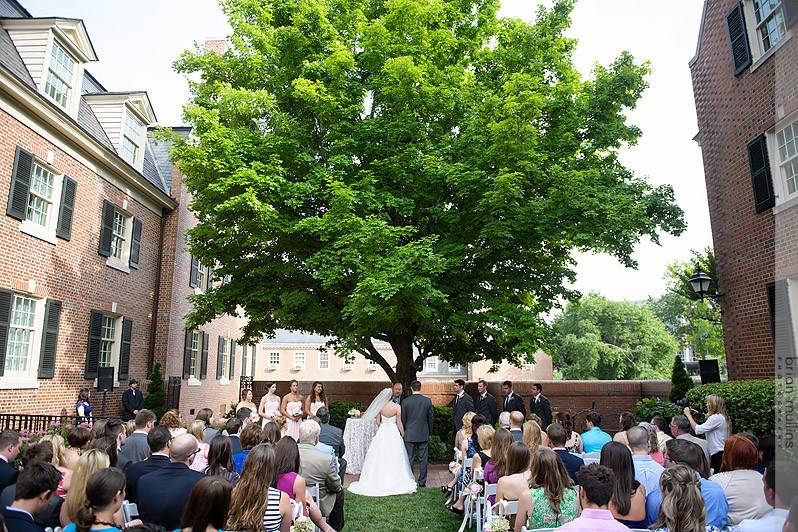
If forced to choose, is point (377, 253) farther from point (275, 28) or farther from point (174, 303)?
point (174, 303)

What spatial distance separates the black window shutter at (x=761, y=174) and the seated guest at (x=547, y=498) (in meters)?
9.04

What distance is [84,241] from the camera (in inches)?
605

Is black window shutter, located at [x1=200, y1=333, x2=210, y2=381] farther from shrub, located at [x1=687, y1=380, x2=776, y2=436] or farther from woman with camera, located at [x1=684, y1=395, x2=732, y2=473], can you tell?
woman with camera, located at [x1=684, y1=395, x2=732, y2=473]

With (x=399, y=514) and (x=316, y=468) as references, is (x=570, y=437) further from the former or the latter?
(x=316, y=468)

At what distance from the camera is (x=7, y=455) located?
5168 mm

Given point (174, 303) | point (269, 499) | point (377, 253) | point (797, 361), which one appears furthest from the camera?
point (174, 303)

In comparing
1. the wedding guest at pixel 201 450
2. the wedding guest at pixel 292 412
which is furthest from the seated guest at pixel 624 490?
the wedding guest at pixel 292 412

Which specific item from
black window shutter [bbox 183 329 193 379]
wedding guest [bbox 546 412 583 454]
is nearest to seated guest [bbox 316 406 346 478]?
wedding guest [bbox 546 412 583 454]

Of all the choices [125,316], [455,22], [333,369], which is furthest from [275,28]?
[333,369]

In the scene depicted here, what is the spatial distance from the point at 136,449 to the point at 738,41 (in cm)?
1399

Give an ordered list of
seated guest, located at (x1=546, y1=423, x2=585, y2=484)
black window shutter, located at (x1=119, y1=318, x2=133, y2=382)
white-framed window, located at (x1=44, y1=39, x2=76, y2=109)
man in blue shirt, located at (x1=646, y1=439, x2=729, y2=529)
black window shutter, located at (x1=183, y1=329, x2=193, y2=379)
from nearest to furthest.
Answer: man in blue shirt, located at (x1=646, y1=439, x2=729, y2=529) < seated guest, located at (x1=546, y1=423, x2=585, y2=484) < white-framed window, located at (x1=44, y1=39, x2=76, y2=109) < black window shutter, located at (x1=119, y1=318, x2=133, y2=382) < black window shutter, located at (x1=183, y1=329, x2=193, y2=379)

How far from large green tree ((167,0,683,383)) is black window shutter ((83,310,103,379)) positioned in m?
2.85

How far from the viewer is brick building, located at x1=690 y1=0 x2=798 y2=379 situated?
1082 centimetres

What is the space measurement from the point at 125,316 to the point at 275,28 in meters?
9.95
